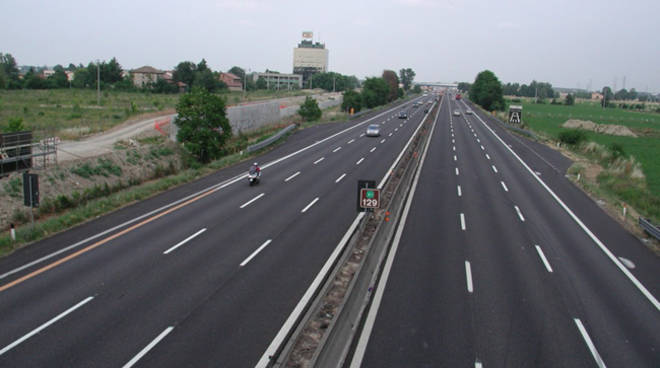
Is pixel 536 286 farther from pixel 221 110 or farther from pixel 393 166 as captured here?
pixel 221 110

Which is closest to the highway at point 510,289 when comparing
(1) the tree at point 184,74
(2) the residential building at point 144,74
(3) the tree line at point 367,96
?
(3) the tree line at point 367,96

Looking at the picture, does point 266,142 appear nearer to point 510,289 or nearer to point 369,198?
point 369,198

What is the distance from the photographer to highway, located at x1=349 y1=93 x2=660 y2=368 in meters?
10.4

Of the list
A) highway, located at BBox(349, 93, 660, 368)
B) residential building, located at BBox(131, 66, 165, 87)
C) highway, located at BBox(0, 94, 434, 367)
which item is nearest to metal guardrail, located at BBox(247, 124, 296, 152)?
highway, located at BBox(0, 94, 434, 367)

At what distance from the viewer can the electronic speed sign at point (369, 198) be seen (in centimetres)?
1628

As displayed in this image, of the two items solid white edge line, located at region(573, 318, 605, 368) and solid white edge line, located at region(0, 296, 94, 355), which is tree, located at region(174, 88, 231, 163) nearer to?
solid white edge line, located at region(0, 296, 94, 355)

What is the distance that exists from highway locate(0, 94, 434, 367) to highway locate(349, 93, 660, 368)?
9.61 ft

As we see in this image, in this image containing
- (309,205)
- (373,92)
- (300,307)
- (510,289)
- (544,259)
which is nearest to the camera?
(300,307)

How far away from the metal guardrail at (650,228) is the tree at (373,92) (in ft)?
263

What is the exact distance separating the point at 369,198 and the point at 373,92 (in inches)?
3448

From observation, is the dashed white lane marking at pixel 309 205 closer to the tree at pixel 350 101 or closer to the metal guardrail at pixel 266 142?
the metal guardrail at pixel 266 142

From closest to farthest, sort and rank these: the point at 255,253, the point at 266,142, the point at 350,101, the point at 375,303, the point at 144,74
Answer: the point at 375,303, the point at 255,253, the point at 266,142, the point at 350,101, the point at 144,74

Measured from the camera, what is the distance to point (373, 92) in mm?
Result: 101188

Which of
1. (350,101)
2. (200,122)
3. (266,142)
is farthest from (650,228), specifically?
(350,101)
